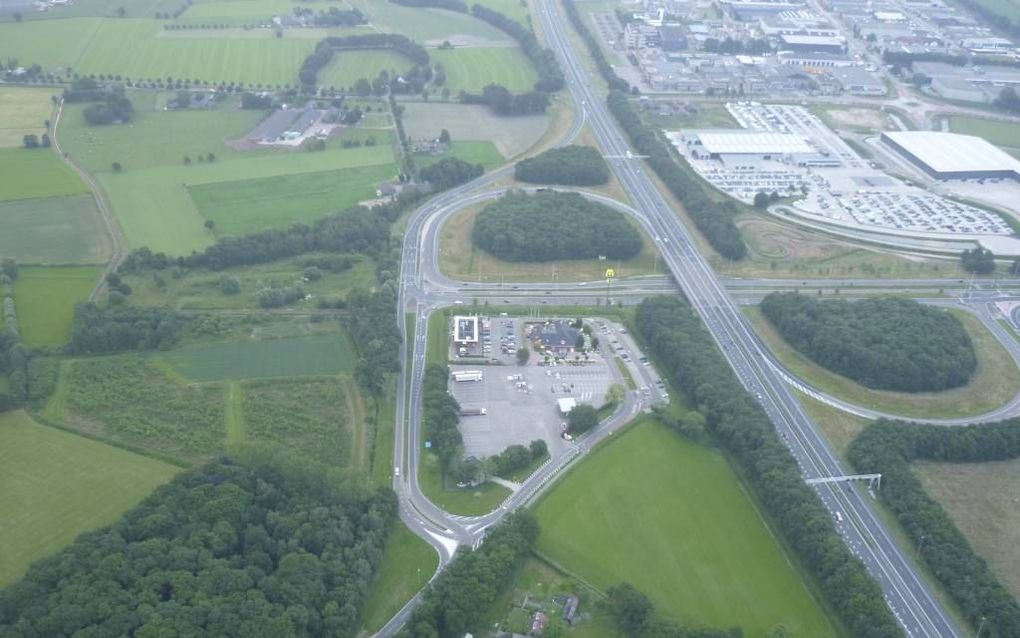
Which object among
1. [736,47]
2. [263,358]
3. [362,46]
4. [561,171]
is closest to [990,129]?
[736,47]

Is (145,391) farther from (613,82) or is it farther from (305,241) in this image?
(613,82)

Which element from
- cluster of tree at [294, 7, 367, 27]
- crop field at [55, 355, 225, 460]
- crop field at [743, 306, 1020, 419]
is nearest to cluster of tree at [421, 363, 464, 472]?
crop field at [55, 355, 225, 460]

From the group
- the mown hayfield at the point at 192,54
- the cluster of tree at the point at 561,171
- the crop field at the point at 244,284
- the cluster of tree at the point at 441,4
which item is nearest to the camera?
the crop field at the point at 244,284

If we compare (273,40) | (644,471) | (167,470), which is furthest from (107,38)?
(644,471)

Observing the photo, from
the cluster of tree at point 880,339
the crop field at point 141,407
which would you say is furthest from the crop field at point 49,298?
the cluster of tree at point 880,339

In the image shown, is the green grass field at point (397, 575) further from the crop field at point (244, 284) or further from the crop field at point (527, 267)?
the crop field at point (527, 267)

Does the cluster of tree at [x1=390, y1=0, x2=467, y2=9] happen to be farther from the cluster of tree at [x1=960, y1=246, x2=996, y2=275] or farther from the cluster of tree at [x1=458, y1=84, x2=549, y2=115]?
the cluster of tree at [x1=960, y1=246, x2=996, y2=275]

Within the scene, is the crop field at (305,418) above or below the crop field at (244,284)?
below
